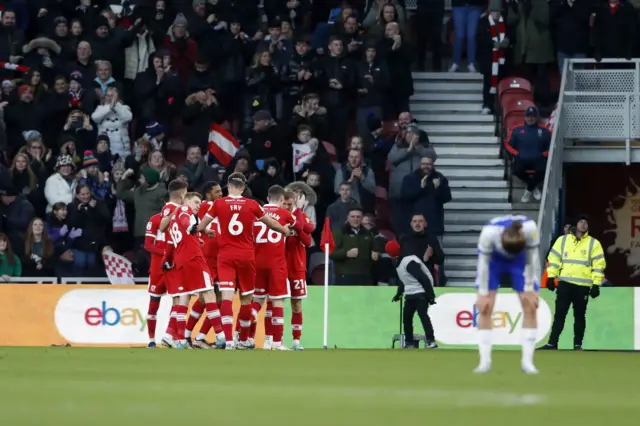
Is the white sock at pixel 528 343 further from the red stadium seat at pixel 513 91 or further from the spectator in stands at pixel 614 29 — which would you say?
the red stadium seat at pixel 513 91

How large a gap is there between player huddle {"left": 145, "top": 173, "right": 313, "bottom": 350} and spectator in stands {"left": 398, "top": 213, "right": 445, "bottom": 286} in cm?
320

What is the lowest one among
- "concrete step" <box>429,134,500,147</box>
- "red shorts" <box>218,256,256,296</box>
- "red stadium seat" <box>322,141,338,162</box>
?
"red shorts" <box>218,256,256,296</box>

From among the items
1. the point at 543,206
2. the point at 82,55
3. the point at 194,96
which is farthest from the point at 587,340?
the point at 82,55

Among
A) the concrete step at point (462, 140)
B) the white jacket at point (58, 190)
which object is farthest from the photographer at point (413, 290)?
the concrete step at point (462, 140)

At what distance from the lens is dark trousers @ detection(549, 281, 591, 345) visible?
25062 mm

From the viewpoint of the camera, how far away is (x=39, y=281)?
2692cm

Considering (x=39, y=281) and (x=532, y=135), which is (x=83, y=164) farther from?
(x=532, y=135)

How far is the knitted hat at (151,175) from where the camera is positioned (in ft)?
87.3

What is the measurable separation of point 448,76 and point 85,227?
8516mm

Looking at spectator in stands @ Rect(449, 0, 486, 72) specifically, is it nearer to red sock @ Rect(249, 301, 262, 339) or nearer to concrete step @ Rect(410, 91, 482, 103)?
concrete step @ Rect(410, 91, 482, 103)

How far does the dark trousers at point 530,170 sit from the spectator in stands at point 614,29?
2488 mm

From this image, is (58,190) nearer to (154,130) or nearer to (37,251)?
(37,251)

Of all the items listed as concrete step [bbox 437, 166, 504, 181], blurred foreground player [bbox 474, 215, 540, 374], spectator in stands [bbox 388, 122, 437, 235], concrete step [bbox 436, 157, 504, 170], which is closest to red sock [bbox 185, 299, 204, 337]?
spectator in stands [bbox 388, 122, 437, 235]

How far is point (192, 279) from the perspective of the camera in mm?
21562
